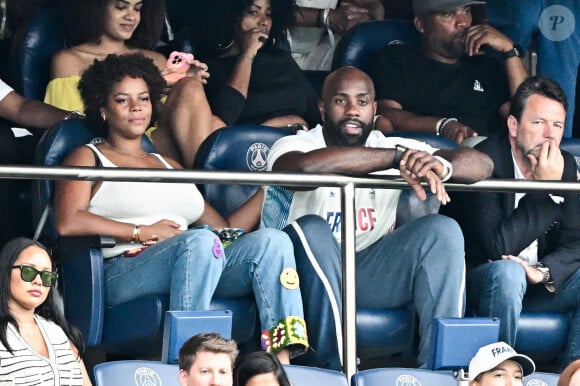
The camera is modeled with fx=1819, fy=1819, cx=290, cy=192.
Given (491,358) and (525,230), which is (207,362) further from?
(525,230)

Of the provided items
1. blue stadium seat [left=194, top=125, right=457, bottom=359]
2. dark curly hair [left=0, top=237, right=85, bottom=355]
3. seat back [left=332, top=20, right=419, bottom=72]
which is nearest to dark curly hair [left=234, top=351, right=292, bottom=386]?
dark curly hair [left=0, top=237, right=85, bottom=355]

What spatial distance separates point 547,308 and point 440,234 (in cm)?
62

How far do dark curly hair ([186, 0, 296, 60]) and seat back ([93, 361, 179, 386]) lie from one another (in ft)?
7.84

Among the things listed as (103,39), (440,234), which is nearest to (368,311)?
(440,234)

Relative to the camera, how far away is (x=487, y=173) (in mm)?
6281

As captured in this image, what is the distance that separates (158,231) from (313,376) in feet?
2.90

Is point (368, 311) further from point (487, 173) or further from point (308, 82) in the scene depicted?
point (308, 82)

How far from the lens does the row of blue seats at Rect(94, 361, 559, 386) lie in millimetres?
5578

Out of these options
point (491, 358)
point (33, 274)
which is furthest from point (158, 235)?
point (491, 358)

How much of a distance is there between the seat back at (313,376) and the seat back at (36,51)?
2.02m

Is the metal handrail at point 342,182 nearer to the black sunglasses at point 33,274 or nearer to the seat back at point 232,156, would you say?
the black sunglasses at point 33,274

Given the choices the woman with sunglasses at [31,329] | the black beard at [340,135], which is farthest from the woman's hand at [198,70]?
the woman with sunglasses at [31,329]

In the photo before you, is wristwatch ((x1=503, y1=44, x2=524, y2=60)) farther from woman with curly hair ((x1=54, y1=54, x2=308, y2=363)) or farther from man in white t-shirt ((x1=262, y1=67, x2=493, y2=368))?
woman with curly hair ((x1=54, y1=54, x2=308, y2=363))

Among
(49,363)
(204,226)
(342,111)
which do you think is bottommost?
(49,363)
